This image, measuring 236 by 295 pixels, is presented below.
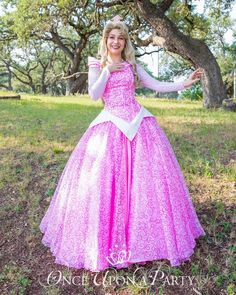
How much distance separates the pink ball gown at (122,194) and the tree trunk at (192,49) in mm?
9175

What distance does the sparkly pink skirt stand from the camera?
3193 mm

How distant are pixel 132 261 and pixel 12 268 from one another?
1.10m

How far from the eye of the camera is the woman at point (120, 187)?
3197 millimetres

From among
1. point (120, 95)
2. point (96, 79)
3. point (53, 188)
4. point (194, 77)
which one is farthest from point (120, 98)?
point (53, 188)

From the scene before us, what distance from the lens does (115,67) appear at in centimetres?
332

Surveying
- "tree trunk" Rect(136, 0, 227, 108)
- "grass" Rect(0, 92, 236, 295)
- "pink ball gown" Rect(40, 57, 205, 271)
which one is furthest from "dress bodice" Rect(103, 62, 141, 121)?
"tree trunk" Rect(136, 0, 227, 108)

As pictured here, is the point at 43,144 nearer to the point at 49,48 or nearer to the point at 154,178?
the point at 154,178

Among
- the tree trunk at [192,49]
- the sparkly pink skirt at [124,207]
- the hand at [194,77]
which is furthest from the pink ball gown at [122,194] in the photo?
the tree trunk at [192,49]

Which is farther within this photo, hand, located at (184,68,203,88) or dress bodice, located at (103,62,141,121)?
hand, located at (184,68,203,88)

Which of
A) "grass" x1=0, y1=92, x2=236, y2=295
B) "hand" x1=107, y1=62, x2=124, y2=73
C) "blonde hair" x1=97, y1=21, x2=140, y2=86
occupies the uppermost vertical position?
"blonde hair" x1=97, y1=21, x2=140, y2=86

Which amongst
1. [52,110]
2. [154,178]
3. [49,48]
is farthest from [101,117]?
[49,48]

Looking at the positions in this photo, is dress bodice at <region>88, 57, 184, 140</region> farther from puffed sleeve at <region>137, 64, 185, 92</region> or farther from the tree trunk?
the tree trunk

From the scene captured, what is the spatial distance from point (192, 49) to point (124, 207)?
9793mm

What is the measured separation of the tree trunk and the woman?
910cm
